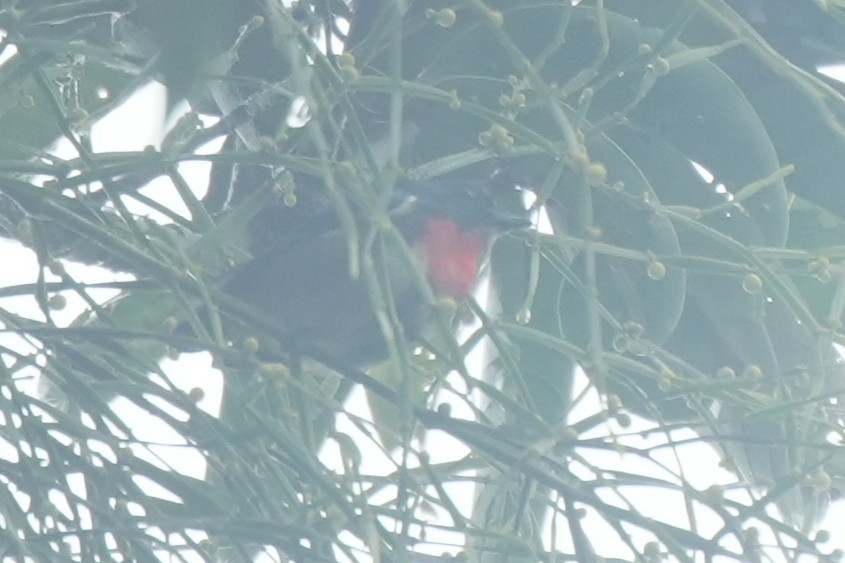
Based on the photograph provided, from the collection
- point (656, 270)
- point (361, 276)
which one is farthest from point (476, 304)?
Answer: point (361, 276)

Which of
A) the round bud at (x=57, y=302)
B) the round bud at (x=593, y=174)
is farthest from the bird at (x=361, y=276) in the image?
the round bud at (x=593, y=174)

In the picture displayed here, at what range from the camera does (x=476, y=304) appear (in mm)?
1331

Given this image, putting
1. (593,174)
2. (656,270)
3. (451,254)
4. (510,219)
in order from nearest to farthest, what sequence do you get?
1. (593,174)
2. (656,270)
3. (510,219)
4. (451,254)

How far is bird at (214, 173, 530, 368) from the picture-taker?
1698 mm

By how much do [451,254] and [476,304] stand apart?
2.15 ft

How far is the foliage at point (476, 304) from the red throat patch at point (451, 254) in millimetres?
293

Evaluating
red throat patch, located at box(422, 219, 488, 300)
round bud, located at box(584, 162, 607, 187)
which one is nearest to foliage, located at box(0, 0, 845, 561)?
round bud, located at box(584, 162, 607, 187)

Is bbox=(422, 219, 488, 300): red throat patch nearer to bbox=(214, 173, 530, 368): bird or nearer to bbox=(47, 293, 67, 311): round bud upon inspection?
bbox=(214, 173, 530, 368): bird

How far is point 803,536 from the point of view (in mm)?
1171

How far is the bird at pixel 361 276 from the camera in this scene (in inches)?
66.9

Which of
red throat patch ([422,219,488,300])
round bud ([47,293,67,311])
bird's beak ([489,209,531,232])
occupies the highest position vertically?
red throat patch ([422,219,488,300])

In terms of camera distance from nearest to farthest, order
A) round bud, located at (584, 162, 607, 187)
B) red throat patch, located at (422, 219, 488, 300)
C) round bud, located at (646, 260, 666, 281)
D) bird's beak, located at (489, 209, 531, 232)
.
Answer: round bud, located at (584, 162, 607, 187) → round bud, located at (646, 260, 666, 281) → bird's beak, located at (489, 209, 531, 232) → red throat patch, located at (422, 219, 488, 300)

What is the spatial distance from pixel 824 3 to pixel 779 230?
224 mm

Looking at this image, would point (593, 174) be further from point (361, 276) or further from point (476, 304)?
point (361, 276)
